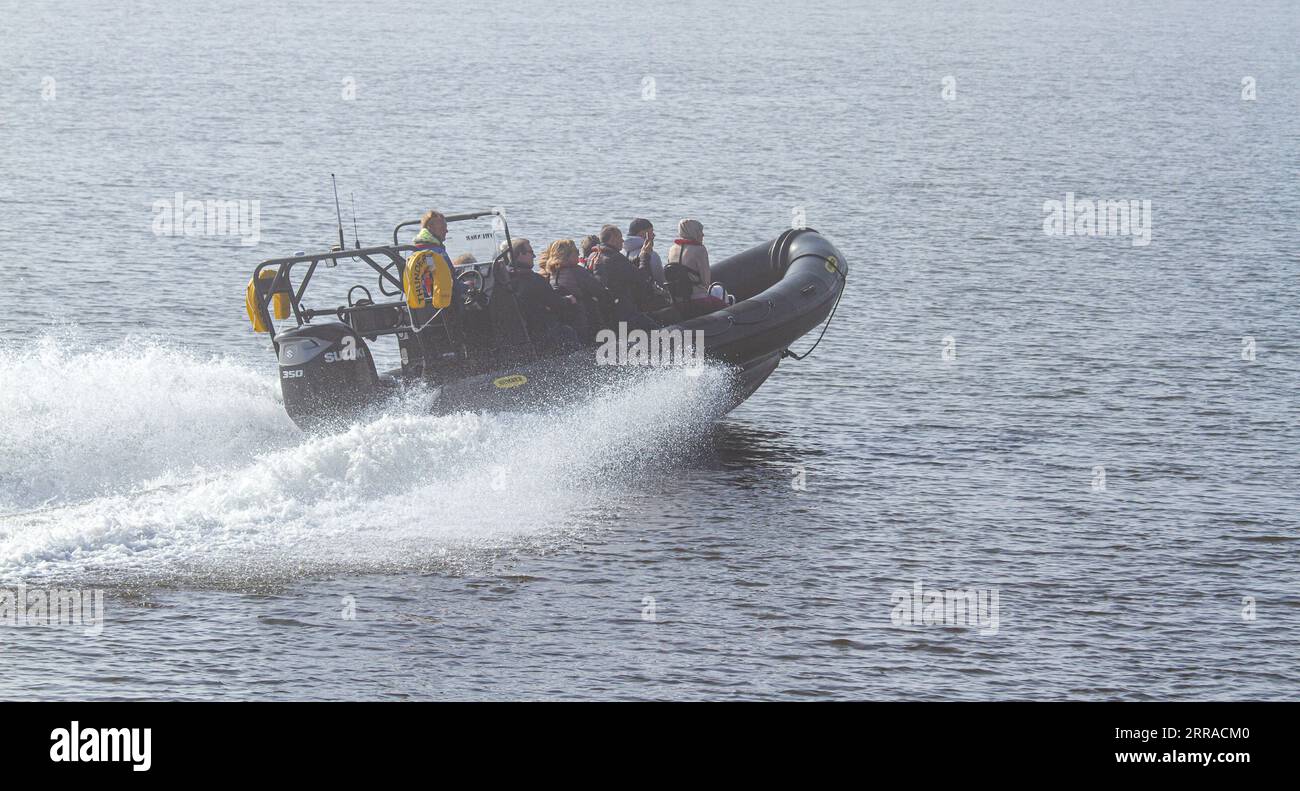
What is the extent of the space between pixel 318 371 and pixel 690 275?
3441 mm

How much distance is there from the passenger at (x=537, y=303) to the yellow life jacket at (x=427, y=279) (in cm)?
72

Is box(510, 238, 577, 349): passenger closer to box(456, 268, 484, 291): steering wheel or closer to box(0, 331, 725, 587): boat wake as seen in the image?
box(456, 268, 484, 291): steering wheel

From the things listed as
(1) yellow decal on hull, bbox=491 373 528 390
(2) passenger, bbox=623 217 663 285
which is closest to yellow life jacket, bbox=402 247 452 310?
(1) yellow decal on hull, bbox=491 373 528 390

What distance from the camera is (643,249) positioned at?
13.5 metres

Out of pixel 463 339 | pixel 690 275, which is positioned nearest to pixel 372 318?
pixel 463 339

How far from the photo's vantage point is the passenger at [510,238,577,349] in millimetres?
12391

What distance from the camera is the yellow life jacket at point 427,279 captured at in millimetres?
11641

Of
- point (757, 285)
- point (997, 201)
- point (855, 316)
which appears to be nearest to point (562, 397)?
point (757, 285)

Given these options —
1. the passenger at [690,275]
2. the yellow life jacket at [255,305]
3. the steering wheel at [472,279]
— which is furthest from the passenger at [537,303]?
the yellow life jacket at [255,305]

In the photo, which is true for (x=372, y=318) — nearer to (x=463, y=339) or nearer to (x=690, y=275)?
(x=463, y=339)

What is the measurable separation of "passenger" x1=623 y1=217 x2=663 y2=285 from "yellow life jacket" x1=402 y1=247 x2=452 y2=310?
2085 mm

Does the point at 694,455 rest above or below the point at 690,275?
below

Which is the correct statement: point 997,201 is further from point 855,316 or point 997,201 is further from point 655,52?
point 655,52
